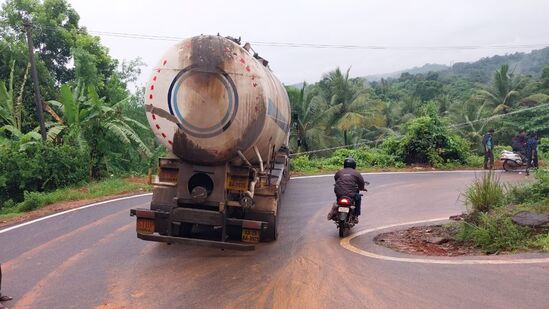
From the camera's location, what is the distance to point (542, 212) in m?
6.60

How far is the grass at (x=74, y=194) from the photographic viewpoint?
1187 centimetres

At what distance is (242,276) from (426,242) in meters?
3.14

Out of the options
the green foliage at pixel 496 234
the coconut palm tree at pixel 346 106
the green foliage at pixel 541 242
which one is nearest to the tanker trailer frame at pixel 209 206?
the green foliage at pixel 496 234

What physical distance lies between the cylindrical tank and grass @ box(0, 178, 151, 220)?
6.52 meters

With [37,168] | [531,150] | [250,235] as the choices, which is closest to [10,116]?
[37,168]

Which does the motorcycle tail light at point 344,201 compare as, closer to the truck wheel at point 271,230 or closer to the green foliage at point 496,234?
the truck wheel at point 271,230

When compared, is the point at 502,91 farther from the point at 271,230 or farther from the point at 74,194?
the point at 271,230

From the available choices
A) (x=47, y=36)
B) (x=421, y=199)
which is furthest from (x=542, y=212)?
(x=47, y=36)

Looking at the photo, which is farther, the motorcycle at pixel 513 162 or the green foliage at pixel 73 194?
the motorcycle at pixel 513 162

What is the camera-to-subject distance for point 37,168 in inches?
554

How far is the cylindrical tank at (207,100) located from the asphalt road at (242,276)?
1.60m

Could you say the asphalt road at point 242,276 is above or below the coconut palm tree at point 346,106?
below

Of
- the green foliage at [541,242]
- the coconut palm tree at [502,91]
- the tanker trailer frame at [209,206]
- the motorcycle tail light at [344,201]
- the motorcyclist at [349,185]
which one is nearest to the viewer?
the green foliage at [541,242]

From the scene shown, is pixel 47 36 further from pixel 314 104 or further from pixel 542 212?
pixel 542 212
